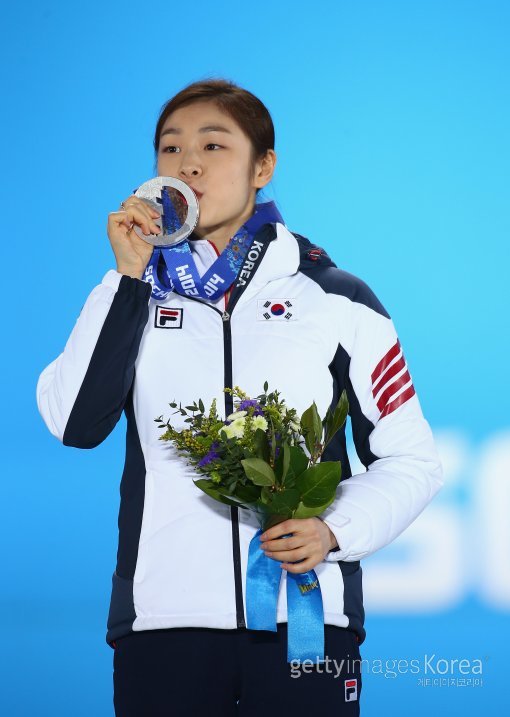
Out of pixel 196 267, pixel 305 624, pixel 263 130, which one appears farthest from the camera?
pixel 263 130

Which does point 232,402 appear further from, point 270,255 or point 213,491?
point 270,255

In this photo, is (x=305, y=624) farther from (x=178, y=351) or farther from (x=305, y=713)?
(x=178, y=351)

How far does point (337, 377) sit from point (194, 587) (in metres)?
0.43

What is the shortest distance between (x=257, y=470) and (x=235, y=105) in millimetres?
750

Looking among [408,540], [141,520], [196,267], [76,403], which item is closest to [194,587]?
[141,520]

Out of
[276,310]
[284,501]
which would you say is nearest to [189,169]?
[276,310]

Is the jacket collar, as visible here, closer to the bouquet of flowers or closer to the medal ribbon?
the medal ribbon

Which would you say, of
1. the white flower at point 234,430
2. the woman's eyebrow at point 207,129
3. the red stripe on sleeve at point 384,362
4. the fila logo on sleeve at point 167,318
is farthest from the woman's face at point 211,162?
the white flower at point 234,430

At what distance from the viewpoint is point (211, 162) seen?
6.37 feet

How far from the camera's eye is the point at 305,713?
5.50 ft

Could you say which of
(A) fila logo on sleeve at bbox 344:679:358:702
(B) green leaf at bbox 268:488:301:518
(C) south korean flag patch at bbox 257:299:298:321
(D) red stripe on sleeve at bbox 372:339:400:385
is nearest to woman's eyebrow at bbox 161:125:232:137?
(C) south korean flag patch at bbox 257:299:298:321

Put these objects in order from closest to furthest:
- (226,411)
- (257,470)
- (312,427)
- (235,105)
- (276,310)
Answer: (257,470) < (312,427) < (226,411) < (276,310) < (235,105)

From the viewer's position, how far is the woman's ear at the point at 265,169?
6.71ft

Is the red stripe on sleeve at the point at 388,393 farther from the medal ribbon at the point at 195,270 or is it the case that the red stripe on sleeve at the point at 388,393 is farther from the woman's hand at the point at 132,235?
the woman's hand at the point at 132,235
